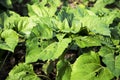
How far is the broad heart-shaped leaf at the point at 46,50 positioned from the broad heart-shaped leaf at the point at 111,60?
37cm

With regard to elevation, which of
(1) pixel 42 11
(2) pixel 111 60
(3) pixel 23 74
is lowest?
(3) pixel 23 74

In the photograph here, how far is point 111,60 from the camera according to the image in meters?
2.70

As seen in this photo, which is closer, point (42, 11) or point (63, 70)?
point (63, 70)

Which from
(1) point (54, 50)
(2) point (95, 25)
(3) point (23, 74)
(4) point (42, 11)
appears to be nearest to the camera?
(1) point (54, 50)

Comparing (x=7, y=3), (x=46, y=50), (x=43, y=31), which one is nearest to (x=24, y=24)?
(x=43, y=31)

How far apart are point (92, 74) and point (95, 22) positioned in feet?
1.66

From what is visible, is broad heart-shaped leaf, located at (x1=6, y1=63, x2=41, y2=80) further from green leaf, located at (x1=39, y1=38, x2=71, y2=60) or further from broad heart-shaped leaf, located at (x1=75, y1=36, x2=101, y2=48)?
broad heart-shaped leaf, located at (x1=75, y1=36, x2=101, y2=48)

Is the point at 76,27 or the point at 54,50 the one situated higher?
the point at 76,27

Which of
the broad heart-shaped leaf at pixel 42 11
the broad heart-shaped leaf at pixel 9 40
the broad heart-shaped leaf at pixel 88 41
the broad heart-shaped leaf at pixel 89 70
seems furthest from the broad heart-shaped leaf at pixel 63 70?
the broad heart-shaped leaf at pixel 42 11

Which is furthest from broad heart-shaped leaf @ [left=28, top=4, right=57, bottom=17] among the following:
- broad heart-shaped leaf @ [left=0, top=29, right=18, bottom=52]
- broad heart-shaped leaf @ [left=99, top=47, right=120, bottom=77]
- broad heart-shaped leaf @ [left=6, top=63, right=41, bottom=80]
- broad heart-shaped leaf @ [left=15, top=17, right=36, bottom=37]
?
broad heart-shaped leaf @ [left=99, top=47, right=120, bottom=77]

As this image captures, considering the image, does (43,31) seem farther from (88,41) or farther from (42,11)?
(42,11)

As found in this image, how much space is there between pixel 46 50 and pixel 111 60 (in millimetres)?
619

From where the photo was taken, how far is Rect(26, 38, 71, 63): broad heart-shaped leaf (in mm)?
2623

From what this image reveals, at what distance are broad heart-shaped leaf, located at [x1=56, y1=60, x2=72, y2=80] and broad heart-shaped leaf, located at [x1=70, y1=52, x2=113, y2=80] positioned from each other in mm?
150
